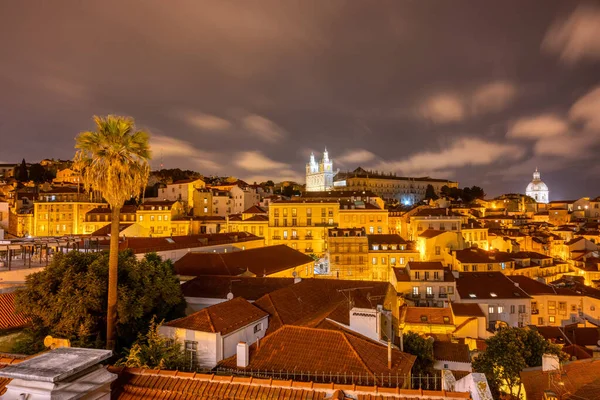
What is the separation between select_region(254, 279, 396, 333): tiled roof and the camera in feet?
54.7

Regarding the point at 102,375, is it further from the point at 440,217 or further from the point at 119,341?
the point at 440,217

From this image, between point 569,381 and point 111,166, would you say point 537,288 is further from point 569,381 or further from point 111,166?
point 111,166

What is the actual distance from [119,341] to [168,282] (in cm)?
288

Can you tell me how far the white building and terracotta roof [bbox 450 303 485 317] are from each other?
22.5 metres

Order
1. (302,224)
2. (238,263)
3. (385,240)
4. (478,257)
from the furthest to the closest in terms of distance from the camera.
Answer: (302,224), (385,240), (478,257), (238,263)

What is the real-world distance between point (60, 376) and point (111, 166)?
27.4ft

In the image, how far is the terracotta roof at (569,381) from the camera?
12.4 metres

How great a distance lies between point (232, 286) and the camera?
22172mm

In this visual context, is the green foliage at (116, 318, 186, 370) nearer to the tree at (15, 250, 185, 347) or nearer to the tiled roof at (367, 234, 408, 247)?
the tree at (15, 250, 185, 347)

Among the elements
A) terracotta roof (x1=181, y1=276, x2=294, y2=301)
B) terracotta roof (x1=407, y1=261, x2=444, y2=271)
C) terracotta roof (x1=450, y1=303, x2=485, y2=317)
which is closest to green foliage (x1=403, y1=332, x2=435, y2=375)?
terracotta roof (x1=181, y1=276, x2=294, y2=301)

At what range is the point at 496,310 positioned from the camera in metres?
34.8

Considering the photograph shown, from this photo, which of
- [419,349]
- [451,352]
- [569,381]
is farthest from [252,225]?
[569,381]

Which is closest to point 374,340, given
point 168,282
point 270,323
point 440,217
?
point 270,323

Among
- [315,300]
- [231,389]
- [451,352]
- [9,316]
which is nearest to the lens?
[231,389]
